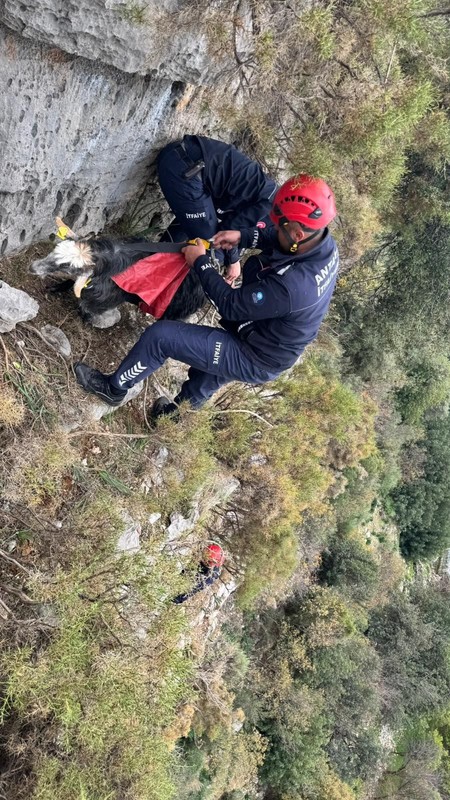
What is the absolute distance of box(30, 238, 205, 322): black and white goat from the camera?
3.85 meters

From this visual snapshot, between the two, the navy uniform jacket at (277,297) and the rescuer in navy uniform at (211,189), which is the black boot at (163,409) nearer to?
the navy uniform jacket at (277,297)

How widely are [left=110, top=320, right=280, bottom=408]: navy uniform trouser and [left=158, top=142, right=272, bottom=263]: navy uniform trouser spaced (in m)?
0.94

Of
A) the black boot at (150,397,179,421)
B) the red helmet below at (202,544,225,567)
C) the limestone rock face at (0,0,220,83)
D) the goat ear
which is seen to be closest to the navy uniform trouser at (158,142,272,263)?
the limestone rock face at (0,0,220,83)

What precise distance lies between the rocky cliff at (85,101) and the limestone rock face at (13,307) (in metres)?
0.46

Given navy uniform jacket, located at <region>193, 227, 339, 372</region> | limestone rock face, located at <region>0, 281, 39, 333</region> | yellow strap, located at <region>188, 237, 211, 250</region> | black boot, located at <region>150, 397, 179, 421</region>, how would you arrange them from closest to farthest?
navy uniform jacket, located at <region>193, 227, 339, 372</region>, limestone rock face, located at <region>0, 281, 39, 333</region>, yellow strap, located at <region>188, 237, 211, 250</region>, black boot, located at <region>150, 397, 179, 421</region>

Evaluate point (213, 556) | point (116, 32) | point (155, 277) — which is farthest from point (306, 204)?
point (213, 556)

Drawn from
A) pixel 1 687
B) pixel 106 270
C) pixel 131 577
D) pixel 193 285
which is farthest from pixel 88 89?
pixel 1 687

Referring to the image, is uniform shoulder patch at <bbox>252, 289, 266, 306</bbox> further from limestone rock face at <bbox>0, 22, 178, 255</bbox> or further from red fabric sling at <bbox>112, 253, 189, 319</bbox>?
limestone rock face at <bbox>0, 22, 178, 255</bbox>

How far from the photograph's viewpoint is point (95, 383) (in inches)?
185

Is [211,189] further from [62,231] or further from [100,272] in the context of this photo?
[62,231]

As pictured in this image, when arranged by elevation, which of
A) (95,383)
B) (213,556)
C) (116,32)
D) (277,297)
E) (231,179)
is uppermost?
(116,32)

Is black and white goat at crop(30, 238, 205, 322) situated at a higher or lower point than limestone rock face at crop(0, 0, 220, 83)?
lower

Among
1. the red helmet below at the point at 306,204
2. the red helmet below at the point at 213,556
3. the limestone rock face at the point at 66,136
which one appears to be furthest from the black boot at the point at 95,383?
the red helmet below at the point at 213,556

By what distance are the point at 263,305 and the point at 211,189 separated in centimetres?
146
